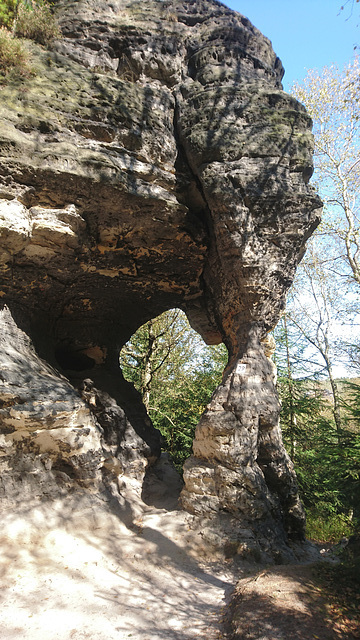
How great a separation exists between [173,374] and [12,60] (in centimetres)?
1056

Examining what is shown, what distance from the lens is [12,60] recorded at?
6.05 metres

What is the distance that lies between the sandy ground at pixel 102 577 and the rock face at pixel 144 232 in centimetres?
51

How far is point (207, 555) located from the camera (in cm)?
544

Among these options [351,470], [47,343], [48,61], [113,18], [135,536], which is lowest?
[135,536]

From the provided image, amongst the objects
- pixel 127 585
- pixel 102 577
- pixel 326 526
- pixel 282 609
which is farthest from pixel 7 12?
pixel 326 526

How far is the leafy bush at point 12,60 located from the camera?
19.7ft

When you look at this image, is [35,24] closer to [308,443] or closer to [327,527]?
[308,443]

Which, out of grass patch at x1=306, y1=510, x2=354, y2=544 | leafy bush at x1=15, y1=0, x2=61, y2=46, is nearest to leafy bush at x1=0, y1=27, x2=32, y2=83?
leafy bush at x1=15, y1=0, x2=61, y2=46

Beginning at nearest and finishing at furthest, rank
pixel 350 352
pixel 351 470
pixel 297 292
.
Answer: pixel 351 470 < pixel 350 352 < pixel 297 292

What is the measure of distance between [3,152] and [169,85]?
4020 millimetres

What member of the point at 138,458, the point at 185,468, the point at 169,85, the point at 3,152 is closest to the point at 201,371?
the point at 138,458

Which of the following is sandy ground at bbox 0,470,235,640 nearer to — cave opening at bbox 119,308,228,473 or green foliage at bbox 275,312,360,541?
green foliage at bbox 275,312,360,541

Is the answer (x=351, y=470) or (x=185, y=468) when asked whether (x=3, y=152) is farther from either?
(x=351, y=470)

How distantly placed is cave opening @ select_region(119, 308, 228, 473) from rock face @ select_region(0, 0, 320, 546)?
3783mm
